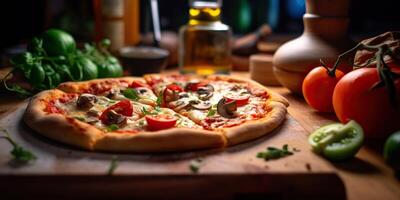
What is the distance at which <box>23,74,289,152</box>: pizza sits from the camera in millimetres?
1901

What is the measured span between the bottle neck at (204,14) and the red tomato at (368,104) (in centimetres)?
153

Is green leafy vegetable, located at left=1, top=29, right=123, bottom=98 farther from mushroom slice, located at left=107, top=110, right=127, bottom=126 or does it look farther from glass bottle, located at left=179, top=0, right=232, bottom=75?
mushroom slice, located at left=107, top=110, right=127, bottom=126

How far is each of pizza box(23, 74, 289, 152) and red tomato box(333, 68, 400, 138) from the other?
32 centimetres

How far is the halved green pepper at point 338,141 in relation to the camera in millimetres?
1850

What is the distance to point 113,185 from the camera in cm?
168

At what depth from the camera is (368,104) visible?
6.78 feet

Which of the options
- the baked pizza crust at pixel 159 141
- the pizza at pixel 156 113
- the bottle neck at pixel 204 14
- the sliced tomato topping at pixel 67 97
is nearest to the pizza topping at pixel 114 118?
the pizza at pixel 156 113

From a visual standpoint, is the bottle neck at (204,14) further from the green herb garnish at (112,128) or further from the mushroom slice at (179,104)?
the green herb garnish at (112,128)

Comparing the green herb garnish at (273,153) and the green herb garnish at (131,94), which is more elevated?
the green herb garnish at (273,153)

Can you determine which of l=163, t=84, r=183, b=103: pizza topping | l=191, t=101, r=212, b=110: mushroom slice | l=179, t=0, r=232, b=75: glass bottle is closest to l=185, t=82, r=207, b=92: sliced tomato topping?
l=163, t=84, r=183, b=103: pizza topping

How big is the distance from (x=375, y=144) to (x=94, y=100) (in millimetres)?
1400

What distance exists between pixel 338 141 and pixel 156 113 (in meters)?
0.92

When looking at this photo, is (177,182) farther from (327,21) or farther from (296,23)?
(296,23)

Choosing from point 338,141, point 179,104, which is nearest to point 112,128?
point 179,104
